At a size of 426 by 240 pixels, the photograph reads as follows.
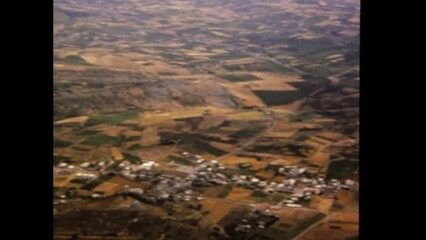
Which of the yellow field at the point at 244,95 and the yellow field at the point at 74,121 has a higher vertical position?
the yellow field at the point at 244,95

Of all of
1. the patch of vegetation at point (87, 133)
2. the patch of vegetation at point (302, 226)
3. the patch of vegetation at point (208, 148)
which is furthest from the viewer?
the patch of vegetation at point (87, 133)

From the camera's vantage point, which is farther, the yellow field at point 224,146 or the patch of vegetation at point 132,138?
the patch of vegetation at point 132,138

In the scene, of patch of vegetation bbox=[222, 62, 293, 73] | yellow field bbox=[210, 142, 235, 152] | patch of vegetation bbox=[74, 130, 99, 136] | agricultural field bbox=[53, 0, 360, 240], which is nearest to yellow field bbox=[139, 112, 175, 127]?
agricultural field bbox=[53, 0, 360, 240]

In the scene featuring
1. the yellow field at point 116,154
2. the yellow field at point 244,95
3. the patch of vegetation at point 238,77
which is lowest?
the yellow field at point 116,154

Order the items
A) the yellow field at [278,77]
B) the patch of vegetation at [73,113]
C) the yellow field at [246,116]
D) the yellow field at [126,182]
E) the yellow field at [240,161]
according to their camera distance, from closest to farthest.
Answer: the yellow field at [126,182], the yellow field at [240,161], the patch of vegetation at [73,113], the yellow field at [246,116], the yellow field at [278,77]

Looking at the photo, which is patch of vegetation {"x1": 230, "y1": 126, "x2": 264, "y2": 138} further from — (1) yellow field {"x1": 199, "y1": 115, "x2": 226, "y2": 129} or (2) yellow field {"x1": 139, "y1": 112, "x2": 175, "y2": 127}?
(2) yellow field {"x1": 139, "y1": 112, "x2": 175, "y2": 127}

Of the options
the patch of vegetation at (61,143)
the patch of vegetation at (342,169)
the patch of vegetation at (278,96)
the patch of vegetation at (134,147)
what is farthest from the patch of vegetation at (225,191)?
the patch of vegetation at (278,96)

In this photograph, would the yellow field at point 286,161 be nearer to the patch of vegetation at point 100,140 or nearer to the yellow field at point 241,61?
the patch of vegetation at point 100,140
